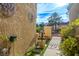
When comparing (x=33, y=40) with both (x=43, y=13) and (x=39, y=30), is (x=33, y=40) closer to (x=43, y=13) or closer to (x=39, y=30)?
(x=39, y=30)

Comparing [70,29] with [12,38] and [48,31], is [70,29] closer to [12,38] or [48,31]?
[48,31]

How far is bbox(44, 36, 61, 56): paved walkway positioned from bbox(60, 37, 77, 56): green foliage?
6 centimetres

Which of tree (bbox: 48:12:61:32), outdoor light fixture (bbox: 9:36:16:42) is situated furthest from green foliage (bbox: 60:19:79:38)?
outdoor light fixture (bbox: 9:36:16:42)

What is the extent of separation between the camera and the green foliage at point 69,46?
1960mm

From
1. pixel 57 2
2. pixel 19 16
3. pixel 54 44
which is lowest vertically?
pixel 54 44

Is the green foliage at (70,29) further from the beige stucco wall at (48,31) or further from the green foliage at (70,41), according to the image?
the beige stucco wall at (48,31)

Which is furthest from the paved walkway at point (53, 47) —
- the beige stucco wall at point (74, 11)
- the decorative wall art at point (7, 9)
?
the decorative wall art at point (7, 9)

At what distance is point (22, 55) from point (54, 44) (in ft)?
1.17

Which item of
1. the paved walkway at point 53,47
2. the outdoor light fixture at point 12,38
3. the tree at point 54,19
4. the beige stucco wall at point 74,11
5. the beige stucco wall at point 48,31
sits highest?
the beige stucco wall at point 74,11

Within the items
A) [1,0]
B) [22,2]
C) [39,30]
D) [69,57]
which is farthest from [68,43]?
[1,0]

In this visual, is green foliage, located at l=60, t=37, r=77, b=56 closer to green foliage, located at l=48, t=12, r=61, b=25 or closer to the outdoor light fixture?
green foliage, located at l=48, t=12, r=61, b=25

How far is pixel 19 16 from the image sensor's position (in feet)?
6.54

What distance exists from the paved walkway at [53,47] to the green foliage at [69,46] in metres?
0.06

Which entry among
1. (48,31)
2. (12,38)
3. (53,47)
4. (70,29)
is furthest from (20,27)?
(70,29)
